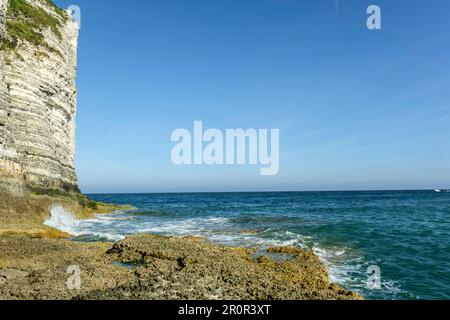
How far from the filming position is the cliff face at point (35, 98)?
1200 inches

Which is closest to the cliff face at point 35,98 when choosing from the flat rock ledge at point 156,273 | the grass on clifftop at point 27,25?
the grass on clifftop at point 27,25

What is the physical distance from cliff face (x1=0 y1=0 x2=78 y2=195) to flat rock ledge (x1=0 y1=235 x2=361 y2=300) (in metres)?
14.5

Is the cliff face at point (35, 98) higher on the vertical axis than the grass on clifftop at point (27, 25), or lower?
lower

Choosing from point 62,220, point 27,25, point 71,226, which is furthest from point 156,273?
point 27,25

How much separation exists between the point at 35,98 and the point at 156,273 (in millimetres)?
28624

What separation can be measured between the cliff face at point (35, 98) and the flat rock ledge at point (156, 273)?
47.5 ft

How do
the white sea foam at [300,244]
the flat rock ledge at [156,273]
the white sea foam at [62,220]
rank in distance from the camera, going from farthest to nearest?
the white sea foam at [62,220] < the white sea foam at [300,244] < the flat rock ledge at [156,273]

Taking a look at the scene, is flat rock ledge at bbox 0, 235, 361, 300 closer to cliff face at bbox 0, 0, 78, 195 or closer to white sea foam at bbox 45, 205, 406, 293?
white sea foam at bbox 45, 205, 406, 293

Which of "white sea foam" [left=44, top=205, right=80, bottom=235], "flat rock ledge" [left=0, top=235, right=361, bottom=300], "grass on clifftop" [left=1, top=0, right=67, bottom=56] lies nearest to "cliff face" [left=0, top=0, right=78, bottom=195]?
"grass on clifftop" [left=1, top=0, right=67, bottom=56]

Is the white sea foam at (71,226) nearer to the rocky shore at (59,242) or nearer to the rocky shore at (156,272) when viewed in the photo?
the rocky shore at (59,242)

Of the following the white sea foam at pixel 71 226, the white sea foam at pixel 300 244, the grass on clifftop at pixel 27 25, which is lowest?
the white sea foam at pixel 300 244

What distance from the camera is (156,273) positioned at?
14156 millimetres
